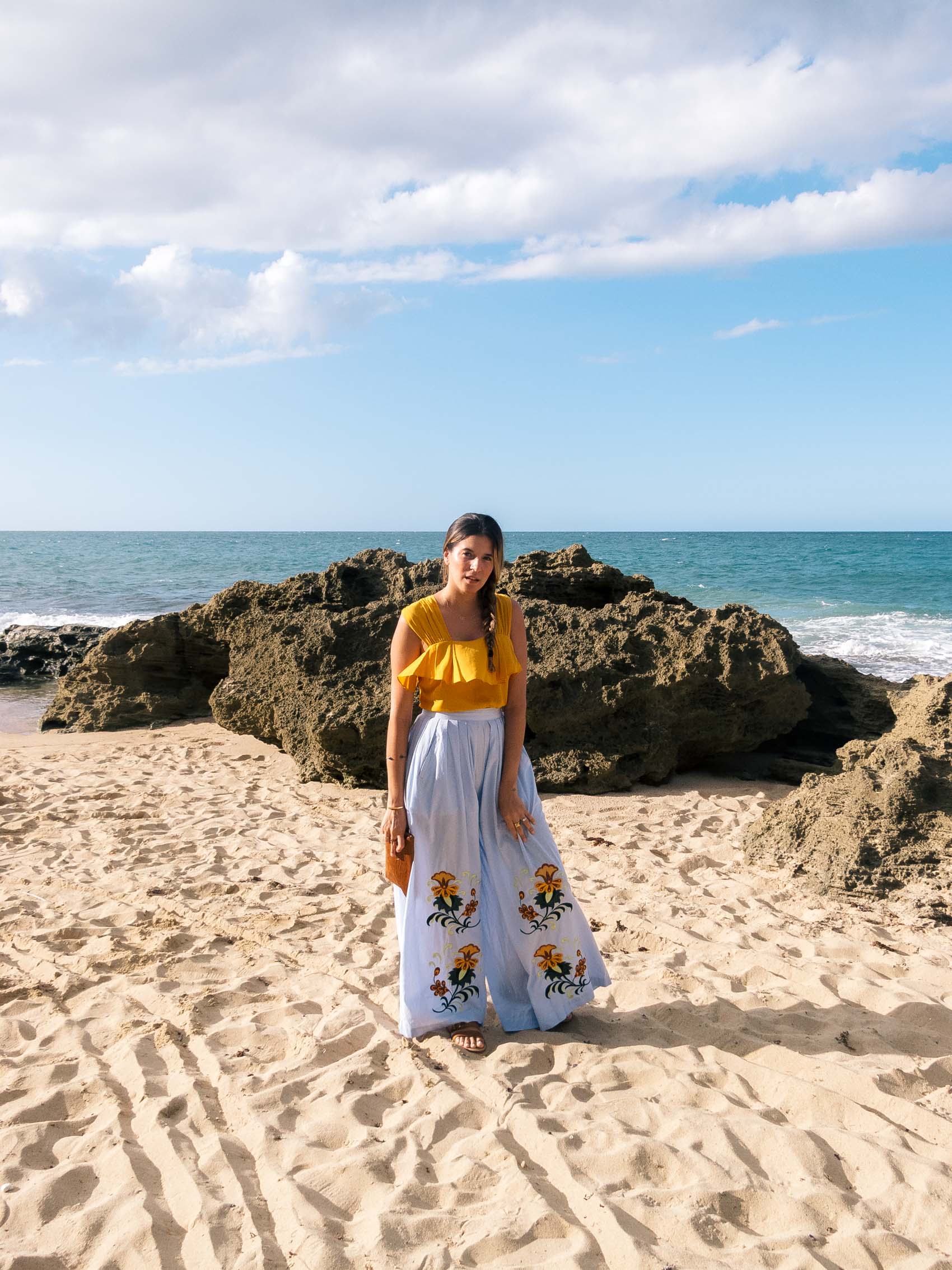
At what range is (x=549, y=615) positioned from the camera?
7289 mm

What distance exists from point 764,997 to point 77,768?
6265mm

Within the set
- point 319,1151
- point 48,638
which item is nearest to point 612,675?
point 319,1151

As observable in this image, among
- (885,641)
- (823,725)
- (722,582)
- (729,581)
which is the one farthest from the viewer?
(729,581)

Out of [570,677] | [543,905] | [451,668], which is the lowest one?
[543,905]

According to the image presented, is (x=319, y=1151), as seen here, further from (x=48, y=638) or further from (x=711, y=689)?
(x=48, y=638)

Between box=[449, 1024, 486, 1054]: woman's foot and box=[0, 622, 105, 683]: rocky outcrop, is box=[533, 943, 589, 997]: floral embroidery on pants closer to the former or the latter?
box=[449, 1024, 486, 1054]: woman's foot

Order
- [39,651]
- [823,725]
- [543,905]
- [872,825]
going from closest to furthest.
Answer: [543,905]
[872,825]
[823,725]
[39,651]

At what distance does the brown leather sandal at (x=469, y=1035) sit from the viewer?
3252 millimetres

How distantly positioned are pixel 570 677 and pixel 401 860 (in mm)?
3764

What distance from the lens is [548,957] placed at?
11.2 ft

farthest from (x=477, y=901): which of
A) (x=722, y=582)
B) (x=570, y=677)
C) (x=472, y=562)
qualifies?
(x=722, y=582)

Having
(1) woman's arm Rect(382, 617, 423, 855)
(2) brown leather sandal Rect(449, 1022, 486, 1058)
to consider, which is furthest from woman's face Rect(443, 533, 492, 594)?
(2) brown leather sandal Rect(449, 1022, 486, 1058)

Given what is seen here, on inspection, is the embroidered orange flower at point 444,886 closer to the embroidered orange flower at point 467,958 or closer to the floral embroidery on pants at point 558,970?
the embroidered orange flower at point 467,958

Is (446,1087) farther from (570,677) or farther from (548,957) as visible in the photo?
(570,677)
